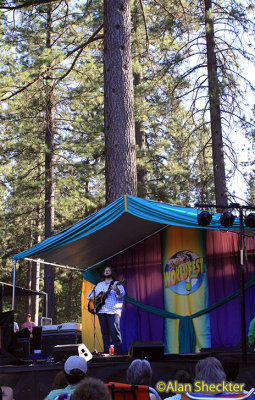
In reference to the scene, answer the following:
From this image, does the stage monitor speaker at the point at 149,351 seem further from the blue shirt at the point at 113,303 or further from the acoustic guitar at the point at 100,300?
the acoustic guitar at the point at 100,300

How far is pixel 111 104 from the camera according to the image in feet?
32.2

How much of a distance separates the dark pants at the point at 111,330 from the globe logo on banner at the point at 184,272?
1.68 m

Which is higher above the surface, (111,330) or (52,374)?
(111,330)

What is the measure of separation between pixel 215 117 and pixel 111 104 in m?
5.18

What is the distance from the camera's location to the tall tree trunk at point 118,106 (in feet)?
31.0

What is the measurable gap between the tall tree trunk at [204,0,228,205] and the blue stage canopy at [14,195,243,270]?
387 centimetres

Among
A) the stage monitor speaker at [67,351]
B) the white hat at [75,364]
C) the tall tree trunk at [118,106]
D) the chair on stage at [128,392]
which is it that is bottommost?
the chair on stage at [128,392]

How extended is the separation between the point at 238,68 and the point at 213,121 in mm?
1555

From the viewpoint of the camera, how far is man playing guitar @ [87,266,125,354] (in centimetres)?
889

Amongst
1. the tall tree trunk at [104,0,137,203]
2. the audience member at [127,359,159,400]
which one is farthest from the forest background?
the audience member at [127,359,159,400]

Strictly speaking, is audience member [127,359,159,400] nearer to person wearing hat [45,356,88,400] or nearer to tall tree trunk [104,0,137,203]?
person wearing hat [45,356,88,400]

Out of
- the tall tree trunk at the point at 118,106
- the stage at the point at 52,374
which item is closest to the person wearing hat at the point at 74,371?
the stage at the point at 52,374

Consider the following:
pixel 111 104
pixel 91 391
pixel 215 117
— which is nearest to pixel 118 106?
pixel 111 104

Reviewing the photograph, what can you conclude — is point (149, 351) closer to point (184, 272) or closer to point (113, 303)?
point (113, 303)
